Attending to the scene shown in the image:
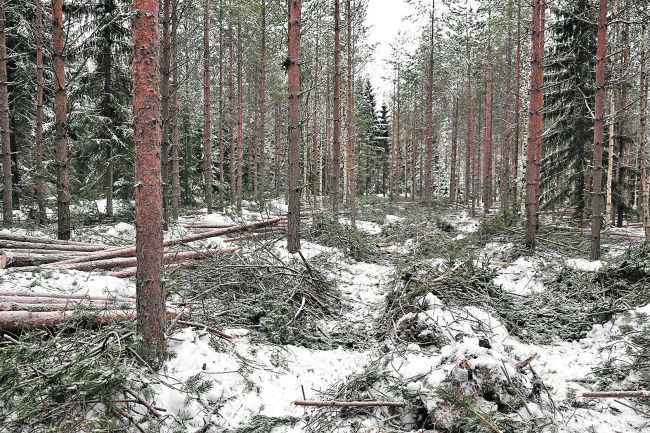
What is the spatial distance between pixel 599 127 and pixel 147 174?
961 centimetres

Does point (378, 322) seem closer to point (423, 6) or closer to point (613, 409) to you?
point (613, 409)

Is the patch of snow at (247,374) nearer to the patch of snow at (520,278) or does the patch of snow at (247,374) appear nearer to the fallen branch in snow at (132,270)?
the fallen branch in snow at (132,270)

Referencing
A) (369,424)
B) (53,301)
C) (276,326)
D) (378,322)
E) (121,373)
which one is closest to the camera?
(121,373)

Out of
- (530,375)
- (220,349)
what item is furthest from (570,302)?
(220,349)

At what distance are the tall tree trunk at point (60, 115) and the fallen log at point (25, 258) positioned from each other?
2209mm

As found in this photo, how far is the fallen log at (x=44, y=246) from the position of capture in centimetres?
722

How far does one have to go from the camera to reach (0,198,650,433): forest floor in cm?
332

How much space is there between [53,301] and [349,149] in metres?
17.5

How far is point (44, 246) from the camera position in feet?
24.8

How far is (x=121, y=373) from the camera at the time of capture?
10.9 feet

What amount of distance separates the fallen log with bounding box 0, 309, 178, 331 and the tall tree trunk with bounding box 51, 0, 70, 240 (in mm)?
5552

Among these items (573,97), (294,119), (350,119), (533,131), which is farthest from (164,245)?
(573,97)

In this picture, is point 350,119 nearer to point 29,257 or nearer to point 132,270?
point 132,270

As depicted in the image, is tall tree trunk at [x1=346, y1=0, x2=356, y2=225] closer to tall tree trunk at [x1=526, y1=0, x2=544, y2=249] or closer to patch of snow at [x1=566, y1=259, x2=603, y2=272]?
tall tree trunk at [x1=526, y1=0, x2=544, y2=249]
